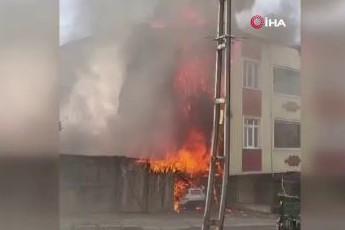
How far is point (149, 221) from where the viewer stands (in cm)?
220

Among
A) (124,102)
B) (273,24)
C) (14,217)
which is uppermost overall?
(273,24)

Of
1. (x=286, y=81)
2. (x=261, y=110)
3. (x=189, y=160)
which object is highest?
(x=286, y=81)

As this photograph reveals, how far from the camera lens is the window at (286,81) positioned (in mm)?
2246

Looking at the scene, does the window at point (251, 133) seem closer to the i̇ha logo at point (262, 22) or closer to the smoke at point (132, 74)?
the smoke at point (132, 74)

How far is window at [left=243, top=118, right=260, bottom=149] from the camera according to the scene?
221 cm

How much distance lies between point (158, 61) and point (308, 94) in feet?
2.83

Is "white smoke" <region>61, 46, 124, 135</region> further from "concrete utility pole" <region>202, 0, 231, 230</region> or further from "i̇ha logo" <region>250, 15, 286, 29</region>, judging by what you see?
"i̇ha logo" <region>250, 15, 286, 29</region>

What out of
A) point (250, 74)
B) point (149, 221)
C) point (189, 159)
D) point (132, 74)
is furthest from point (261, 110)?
point (149, 221)

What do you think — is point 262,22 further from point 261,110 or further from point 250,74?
point 261,110

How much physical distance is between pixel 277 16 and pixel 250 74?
0.35 metres

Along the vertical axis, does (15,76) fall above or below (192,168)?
above

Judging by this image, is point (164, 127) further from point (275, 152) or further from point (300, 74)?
Answer: point (300, 74)

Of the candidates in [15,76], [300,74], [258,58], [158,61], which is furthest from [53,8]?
[300,74]

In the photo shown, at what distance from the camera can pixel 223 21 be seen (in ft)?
7.29
